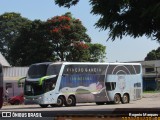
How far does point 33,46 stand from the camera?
55.3 m

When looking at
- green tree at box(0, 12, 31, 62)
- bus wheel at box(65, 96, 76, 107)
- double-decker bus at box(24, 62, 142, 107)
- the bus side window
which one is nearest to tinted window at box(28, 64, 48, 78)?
double-decker bus at box(24, 62, 142, 107)

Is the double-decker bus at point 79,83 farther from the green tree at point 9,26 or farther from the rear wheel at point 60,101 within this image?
the green tree at point 9,26

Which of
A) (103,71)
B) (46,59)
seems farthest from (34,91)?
(46,59)

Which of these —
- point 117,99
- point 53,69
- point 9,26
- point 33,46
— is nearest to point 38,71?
point 53,69

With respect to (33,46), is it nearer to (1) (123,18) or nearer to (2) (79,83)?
(2) (79,83)

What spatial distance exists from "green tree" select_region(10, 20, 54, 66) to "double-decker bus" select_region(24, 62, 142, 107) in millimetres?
20786

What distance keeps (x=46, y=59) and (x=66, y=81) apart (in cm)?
2396

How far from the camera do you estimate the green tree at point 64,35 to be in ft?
177

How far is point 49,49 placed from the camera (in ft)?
179

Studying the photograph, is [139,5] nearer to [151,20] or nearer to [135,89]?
[151,20]

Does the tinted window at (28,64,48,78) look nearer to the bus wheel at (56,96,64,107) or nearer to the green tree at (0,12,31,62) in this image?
the bus wheel at (56,96,64,107)

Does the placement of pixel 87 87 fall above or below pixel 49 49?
below

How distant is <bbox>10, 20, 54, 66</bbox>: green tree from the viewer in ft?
→ 179

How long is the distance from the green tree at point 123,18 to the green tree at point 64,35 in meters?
47.8
